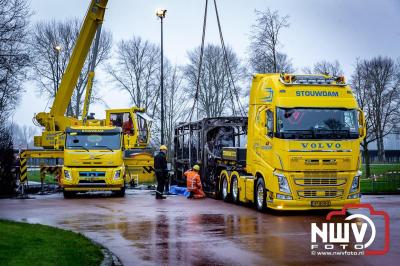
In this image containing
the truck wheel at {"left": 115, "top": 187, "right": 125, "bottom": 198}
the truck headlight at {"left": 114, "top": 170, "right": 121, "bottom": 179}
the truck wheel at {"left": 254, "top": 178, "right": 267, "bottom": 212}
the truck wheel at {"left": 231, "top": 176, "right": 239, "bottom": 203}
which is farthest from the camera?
the truck wheel at {"left": 115, "top": 187, "right": 125, "bottom": 198}

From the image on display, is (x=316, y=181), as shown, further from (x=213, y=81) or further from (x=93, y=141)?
(x=213, y=81)

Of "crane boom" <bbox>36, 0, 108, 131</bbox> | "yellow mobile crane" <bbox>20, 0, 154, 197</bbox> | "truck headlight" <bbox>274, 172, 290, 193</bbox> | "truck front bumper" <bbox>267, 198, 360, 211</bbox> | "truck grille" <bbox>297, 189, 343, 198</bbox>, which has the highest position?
"crane boom" <bbox>36, 0, 108, 131</bbox>

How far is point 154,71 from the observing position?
5956cm

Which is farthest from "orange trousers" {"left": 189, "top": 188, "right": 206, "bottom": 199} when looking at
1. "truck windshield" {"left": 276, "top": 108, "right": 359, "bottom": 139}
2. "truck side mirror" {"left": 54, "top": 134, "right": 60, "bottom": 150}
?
"truck side mirror" {"left": 54, "top": 134, "right": 60, "bottom": 150}

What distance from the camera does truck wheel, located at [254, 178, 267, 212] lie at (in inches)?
683

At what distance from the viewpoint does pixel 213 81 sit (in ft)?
199

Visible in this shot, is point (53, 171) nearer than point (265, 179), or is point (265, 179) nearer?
point (265, 179)

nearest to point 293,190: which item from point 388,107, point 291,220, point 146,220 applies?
point 291,220

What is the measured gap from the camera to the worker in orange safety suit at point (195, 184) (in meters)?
22.6

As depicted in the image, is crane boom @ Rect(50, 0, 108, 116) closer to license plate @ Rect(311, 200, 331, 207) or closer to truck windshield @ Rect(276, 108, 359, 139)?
truck windshield @ Rect(276, 108, 359, 139)

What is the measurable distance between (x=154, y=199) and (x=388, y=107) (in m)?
28.7

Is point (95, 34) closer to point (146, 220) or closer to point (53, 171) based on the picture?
point (53, 171)

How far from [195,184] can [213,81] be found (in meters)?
38.5

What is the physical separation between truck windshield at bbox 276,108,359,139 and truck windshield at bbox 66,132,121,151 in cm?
934
